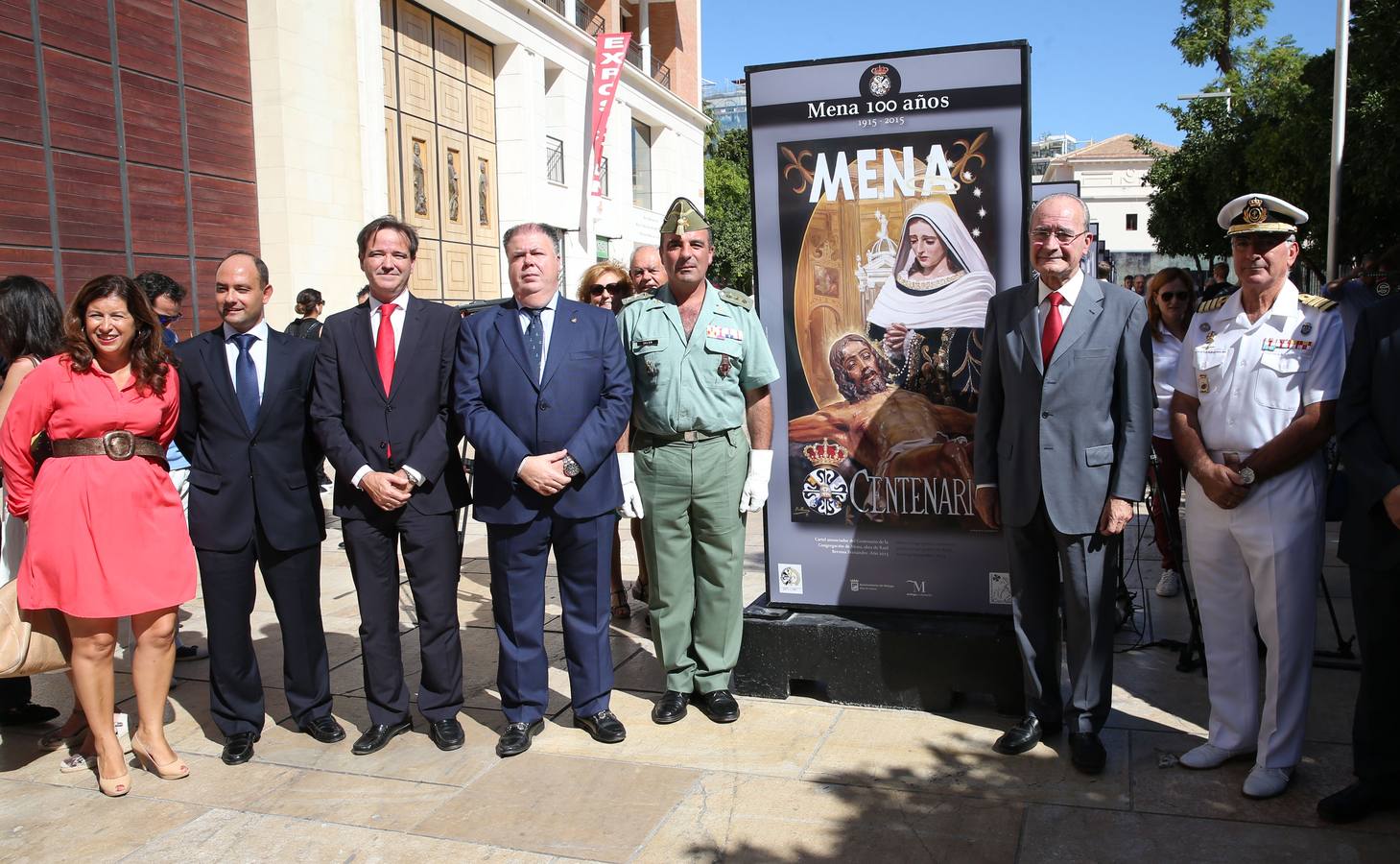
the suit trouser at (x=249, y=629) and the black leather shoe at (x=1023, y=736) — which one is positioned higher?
the suit trouser at (x=249, y=629)

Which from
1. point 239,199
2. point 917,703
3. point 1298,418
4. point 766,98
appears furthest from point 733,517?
point 239,199

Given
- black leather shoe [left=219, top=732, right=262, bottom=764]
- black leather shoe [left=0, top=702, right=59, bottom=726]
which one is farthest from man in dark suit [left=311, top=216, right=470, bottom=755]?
black leather shoe [left=0, top=702, right=59, bottom=726]

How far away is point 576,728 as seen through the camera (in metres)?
4.71

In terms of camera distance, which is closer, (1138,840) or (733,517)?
(1138,840)

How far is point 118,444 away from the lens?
4.14 m

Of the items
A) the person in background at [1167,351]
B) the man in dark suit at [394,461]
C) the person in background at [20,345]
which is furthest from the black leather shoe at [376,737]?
the person in background at [1167,351]

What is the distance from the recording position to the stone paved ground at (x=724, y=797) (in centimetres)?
353

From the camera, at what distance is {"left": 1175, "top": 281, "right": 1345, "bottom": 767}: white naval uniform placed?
12.3 ft

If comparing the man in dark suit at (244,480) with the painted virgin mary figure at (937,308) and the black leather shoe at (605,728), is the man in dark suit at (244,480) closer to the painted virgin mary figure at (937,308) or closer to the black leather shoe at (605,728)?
the black leather shoe at (605,728)

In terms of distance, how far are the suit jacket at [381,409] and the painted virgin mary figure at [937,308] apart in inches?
75.5

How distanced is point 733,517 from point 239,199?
13.5m

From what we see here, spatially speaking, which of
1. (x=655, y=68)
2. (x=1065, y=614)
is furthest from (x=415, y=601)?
(x=655, y=68)

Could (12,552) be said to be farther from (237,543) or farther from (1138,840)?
(1138,840)

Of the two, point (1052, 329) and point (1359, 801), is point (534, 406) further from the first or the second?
point (1359, 801)
